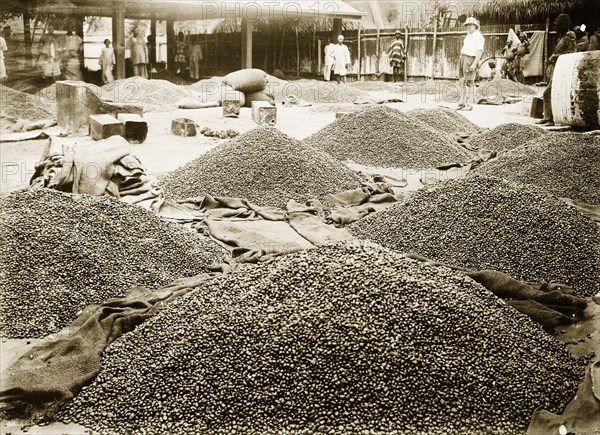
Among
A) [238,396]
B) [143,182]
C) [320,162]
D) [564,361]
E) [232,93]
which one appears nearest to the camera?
[238,396]

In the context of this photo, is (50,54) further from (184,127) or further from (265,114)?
(184,127)

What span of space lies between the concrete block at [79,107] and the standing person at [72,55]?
6.69 m

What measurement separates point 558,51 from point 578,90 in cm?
480

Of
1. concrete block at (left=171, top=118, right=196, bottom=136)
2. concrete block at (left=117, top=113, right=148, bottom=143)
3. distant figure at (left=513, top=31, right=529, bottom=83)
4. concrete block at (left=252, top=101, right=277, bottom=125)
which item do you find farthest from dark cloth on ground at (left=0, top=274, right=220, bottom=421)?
distant figure at (left=513, top=31, right=529, bottom=83)

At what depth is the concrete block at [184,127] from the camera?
385 inches

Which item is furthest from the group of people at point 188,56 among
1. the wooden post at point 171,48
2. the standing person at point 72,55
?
the standing person at point 72,55

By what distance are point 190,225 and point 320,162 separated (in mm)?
1803

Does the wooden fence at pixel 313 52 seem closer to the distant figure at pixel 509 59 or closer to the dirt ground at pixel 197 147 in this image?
the distant figure at pixel 509 59

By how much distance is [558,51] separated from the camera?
44.4 ft

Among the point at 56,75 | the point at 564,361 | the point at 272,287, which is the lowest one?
the point at 564,361

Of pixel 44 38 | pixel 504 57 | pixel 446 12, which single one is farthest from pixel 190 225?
pixel 446 12

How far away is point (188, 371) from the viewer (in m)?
2.84

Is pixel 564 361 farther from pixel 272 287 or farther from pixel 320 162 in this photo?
pixel 320 162

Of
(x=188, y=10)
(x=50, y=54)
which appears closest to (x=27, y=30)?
(x=50, y=54)
